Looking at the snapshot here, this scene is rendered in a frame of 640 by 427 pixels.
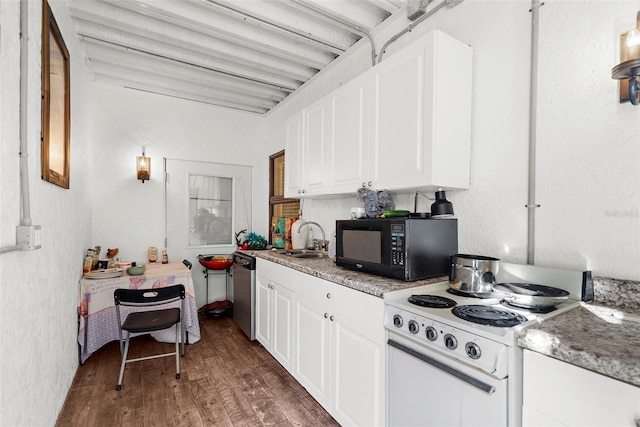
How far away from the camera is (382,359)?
1525 mm

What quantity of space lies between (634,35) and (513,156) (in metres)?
0.65

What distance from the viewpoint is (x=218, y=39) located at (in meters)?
2.72

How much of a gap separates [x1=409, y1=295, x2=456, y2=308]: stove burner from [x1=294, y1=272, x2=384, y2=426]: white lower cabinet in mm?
174

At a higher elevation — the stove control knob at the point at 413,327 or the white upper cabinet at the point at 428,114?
the white upper cabinet at the point at 428,114

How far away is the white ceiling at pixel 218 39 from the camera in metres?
2.27

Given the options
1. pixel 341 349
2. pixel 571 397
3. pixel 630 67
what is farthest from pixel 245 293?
pixel 630 67

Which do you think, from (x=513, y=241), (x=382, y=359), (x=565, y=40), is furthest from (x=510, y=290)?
(x=565, y=40)

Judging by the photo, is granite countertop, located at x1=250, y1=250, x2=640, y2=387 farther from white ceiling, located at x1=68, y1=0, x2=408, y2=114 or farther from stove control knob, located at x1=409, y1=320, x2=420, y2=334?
white ceiling, located at x1=68, y1=0, x2=408, y2=114

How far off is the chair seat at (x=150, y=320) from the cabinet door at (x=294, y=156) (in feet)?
5.02

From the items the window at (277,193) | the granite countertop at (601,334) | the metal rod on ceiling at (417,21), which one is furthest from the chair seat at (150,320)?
the metal rod on ceiling at (417,21)

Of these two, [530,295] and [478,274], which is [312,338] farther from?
[530,295]

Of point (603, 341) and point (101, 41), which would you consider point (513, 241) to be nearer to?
point (603, 341)

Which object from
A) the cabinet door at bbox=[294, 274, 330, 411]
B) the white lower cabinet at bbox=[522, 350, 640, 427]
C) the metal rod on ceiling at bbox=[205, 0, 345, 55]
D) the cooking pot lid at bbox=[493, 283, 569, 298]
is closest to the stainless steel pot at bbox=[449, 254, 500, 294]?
the cooking pot lid at bbox=[493, 283, 569, 298]

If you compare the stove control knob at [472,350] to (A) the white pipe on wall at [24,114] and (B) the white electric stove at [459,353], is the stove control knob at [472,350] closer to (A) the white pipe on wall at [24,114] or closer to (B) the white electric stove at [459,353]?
(B) the white electric stove at [459,353]
